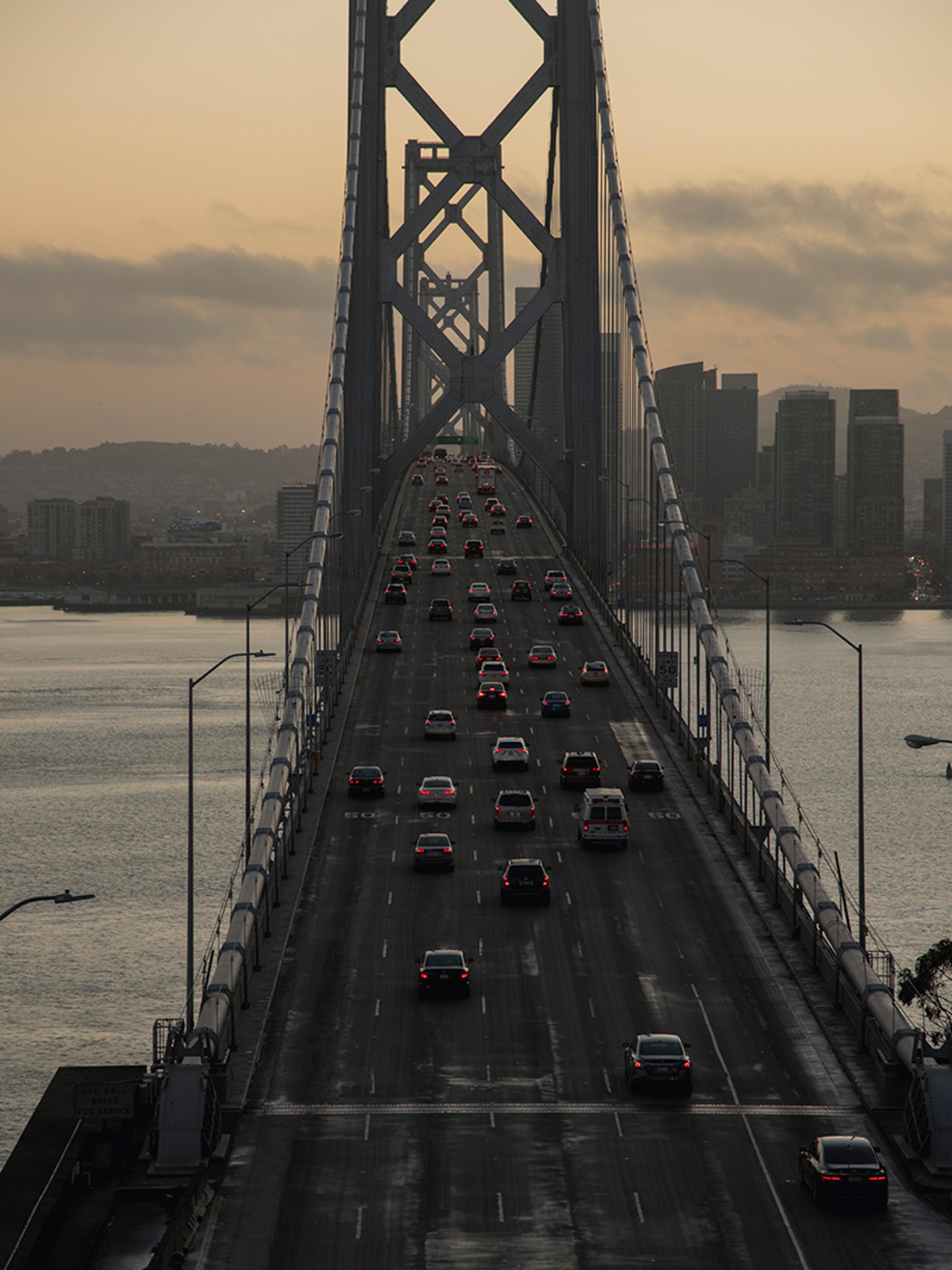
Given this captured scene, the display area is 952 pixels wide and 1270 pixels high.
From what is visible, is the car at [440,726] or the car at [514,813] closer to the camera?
the car at [514,813]

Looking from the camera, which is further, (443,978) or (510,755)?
(510,755)

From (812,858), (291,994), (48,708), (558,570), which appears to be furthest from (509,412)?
(48,708)

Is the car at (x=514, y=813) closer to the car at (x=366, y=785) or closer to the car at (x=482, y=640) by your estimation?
the car at (x=366, y=785)

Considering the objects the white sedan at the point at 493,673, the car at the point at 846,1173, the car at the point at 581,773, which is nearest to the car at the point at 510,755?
the car at the point at 581,773

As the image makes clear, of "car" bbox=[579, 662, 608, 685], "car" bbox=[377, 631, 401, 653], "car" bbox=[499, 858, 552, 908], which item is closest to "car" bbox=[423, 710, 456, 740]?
"car" bbox=[579, 662, 608, 685]

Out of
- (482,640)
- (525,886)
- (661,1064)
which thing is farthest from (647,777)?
(482,640)

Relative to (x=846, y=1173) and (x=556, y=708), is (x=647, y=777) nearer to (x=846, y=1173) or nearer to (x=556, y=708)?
(x=556, y=708)
